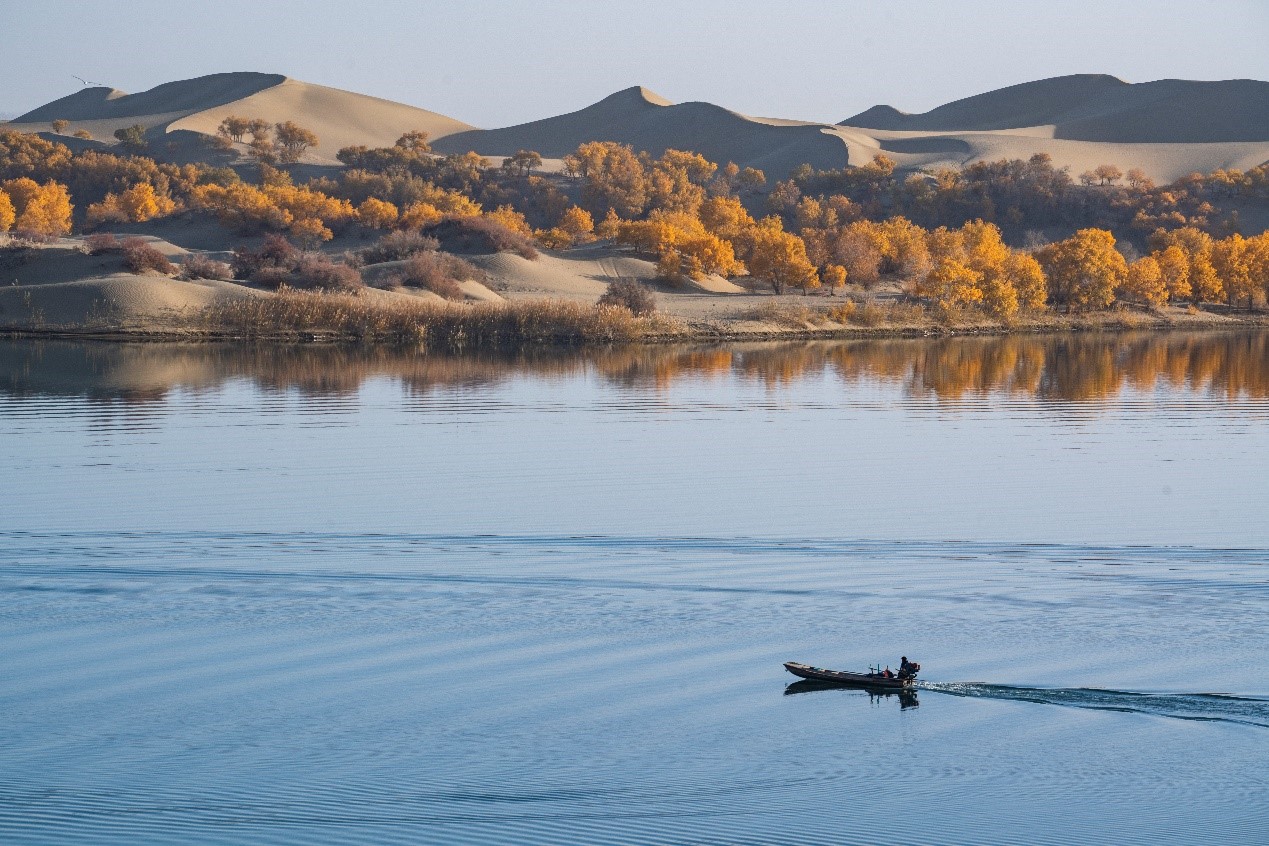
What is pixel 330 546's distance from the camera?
17.1 metres

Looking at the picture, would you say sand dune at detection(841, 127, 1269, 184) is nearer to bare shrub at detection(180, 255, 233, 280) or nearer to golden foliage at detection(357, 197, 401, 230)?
golden foliage at detection(357, 197, 401, 230)

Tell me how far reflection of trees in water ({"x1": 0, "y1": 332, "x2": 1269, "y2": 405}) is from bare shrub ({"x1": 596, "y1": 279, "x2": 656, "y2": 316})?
6.95 metres

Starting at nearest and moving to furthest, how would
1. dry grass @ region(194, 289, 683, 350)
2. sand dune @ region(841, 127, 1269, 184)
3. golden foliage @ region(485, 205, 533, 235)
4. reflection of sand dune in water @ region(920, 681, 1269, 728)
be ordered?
1. reflection of sand dune in water @ region(920, 681, 1269, 728)
2. dry grass @ region(194, 289, 683, 350)
3. golden foliage @ region(485, 205, 533, 235)
4. sand dune @ region(841, 127, 1269, 184)

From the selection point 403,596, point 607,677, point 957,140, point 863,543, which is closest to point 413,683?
point 607,677

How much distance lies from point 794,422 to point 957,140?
155 meters

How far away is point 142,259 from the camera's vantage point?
212ft

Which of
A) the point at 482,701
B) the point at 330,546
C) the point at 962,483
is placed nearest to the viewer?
the point at 482,701

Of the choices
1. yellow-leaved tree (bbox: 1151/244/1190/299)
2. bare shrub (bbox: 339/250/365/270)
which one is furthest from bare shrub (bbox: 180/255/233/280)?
yellow-leaved tree (bbox: 1151/244/1190/299)

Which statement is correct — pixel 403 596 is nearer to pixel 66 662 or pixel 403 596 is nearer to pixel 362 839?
pixel 66 662

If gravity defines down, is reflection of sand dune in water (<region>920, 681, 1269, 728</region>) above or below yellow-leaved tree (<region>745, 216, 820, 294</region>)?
below

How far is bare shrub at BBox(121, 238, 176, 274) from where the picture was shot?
2534 inches

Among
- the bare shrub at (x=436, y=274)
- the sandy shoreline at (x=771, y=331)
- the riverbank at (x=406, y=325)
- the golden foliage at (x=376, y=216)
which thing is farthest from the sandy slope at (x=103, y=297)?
the golden foliage at (x=376, y=216)

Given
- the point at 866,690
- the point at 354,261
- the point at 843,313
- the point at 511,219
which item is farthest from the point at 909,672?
the point at 511,219

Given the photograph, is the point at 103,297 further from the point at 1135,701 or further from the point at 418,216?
the point at 1135,701
